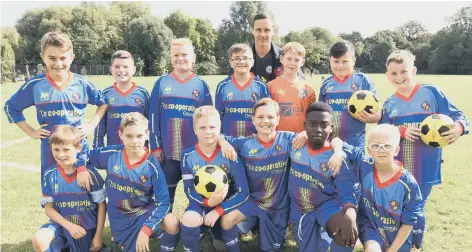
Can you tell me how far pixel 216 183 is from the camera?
343 cm

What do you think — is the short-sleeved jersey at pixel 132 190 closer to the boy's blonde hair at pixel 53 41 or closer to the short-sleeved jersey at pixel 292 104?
the boy's blonde hair at pixel 53 41

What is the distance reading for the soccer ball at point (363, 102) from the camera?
3.86m

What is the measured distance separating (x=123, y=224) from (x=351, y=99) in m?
2.57

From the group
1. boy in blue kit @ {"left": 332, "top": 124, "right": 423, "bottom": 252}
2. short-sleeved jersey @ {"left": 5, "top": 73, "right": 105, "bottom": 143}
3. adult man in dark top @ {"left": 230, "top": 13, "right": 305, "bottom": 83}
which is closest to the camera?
boy in blue kit @ {"left": 332, "top": 124, "right": 423, "bottom": 252}

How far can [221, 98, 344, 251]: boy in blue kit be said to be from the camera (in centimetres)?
360

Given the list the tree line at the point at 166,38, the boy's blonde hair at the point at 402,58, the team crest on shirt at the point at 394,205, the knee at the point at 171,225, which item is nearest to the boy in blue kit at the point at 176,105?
the knee at the point at 171,225

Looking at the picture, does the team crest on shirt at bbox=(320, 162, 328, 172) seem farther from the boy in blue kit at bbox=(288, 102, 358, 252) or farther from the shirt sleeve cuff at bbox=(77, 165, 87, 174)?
the shirt sleeve cuff at bbox=(77, 165, 87, 174)

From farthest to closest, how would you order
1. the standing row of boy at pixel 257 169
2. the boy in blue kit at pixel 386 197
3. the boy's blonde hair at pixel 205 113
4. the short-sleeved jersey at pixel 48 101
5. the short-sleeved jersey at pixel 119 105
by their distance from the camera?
1. the short-sleeved jersey at pixel 119 105
2. the short-sleeved jersey at pixel 48 101
3. the boy's blonde hair at pixel 205 113
4. the standing row of boy at pixel 257 169
5. the boy in blue kit at pixel 386 197

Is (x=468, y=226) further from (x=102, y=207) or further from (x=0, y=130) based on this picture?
(x=0, y=130)

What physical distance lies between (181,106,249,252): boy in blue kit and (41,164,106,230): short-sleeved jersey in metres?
0.86

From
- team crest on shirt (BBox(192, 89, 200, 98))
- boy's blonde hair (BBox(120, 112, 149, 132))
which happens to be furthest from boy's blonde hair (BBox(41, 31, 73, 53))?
team crest on shirt (BBox(192, 89, 200, 98))

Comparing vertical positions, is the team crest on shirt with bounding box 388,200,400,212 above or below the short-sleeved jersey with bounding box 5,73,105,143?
below

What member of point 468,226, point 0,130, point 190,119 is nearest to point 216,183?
point 190,119

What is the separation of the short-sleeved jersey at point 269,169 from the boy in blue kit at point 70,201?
4.75 ft
